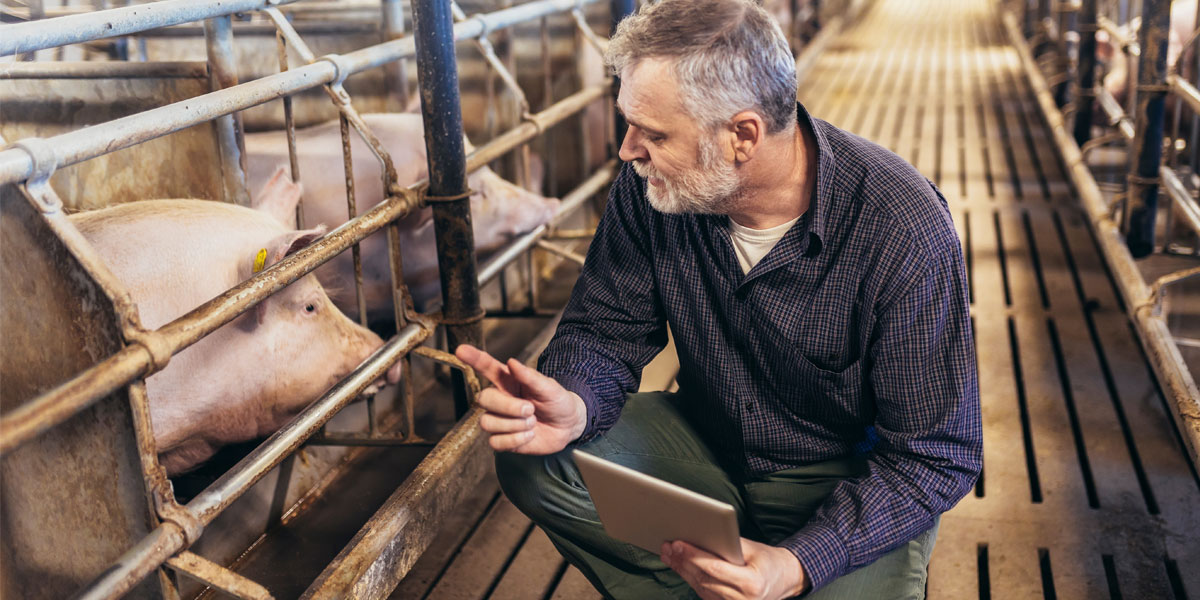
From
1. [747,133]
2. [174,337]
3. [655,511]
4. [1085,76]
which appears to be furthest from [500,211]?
[1085,76]

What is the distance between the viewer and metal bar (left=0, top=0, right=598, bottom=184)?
1.34 meters

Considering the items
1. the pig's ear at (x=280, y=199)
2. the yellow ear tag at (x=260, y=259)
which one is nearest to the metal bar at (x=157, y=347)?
the yellow ear tag at (x=260, y=259)

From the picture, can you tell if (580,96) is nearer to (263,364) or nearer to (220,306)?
(263,364)

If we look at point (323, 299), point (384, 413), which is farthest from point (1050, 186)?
point (323, 299)

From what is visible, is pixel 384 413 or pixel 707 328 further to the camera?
pixel 384 413

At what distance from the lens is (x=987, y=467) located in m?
2.47

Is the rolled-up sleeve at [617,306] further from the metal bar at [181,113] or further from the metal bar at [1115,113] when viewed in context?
the metal bar at [1115,113]

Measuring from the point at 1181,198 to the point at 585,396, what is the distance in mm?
2014

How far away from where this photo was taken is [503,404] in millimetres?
1508

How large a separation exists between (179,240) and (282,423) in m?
0.41

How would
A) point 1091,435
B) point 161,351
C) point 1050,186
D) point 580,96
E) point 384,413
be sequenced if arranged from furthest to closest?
point 1050,186 < point 580,96 < point 384,413 < point 1091,435 < point 161,351

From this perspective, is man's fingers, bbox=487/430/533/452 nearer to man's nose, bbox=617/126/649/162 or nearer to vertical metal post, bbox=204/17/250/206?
man's nose, bbox=617/126/649/162

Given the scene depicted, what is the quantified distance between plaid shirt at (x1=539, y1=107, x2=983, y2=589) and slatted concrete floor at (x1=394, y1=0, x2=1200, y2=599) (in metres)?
0.51

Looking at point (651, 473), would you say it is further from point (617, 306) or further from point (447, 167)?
point (447, 167)
